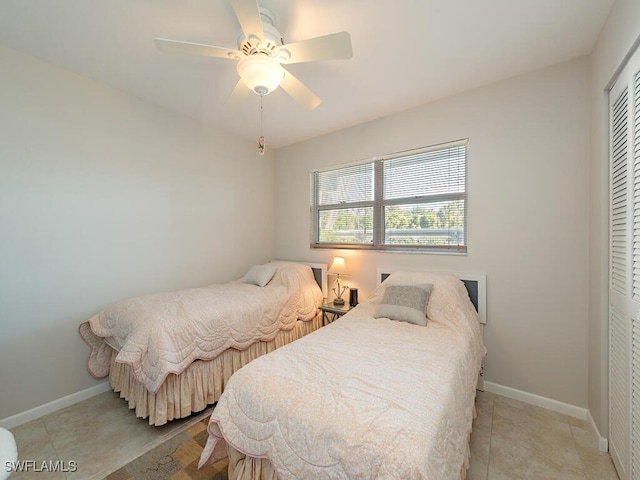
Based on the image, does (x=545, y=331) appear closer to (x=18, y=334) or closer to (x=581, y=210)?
(x=581, y=210)

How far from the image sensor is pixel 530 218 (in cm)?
217

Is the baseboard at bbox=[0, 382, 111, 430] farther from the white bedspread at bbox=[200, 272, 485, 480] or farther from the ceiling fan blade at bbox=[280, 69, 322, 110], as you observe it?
the ceiling fan blade at bbox=[280, 69, 322, 110]

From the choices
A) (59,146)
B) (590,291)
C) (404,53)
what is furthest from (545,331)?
(59,146)

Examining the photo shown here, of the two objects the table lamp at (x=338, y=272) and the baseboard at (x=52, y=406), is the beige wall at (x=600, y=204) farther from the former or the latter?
the baseboard at (x=52, y=406)

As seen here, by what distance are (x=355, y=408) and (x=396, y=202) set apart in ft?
7.47

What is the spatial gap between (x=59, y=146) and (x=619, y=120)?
384 centimetres

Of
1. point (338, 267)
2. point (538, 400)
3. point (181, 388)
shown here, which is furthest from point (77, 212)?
point (538, 400)

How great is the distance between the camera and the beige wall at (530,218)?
79.2 inches

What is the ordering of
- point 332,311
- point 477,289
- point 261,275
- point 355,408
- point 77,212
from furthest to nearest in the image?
point 261,275 < point 332,311 < point 477,289 < point 77,212 < point 355,408

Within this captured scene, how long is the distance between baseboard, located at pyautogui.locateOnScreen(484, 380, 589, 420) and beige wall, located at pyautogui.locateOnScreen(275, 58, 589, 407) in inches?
1.5

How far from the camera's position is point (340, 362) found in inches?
56.4

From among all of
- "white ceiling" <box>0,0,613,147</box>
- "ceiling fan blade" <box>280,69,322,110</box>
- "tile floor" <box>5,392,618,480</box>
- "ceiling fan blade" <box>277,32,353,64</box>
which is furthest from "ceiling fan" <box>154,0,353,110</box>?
"tile floor" <box>5,392,618,480</box>

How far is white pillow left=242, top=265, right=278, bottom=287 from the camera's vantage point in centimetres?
307

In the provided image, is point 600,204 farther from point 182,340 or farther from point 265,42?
point 182,340
